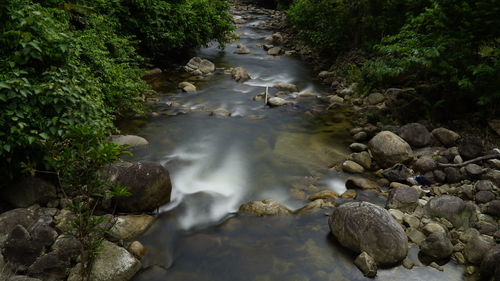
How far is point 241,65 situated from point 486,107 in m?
10.2

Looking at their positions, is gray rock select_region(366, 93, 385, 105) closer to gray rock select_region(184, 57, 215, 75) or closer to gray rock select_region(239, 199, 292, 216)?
gray rock select_region(239, 199, 292, 216)

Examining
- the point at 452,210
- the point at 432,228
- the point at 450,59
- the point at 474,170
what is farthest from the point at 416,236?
the point at 450,59

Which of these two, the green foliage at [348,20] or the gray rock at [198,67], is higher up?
the green foliage at [348,20]

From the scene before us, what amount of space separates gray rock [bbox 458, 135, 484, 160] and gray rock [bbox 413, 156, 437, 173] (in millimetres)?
578

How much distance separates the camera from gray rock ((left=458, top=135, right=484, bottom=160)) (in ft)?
23.3

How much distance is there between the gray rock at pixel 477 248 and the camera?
16.3 ft

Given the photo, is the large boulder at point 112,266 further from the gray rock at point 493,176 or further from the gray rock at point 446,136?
the gray rock at point 446,136

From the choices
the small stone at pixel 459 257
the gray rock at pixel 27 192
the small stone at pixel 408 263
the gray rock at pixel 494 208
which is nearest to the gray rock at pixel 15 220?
the gray rock at pixel 27 192

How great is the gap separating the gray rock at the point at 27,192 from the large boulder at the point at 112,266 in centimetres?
140

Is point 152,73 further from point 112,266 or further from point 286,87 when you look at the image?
point 112,266

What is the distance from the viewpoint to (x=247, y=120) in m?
10.4

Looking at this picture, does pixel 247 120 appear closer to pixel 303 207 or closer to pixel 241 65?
pixel 303 207

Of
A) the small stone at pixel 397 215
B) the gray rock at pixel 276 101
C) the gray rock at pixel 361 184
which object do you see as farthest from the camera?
the gray rock at pixel 276 101

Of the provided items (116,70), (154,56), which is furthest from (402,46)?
(154,56)
